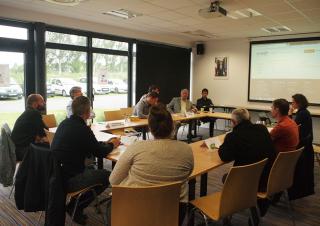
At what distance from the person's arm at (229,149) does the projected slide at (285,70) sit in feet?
18.3

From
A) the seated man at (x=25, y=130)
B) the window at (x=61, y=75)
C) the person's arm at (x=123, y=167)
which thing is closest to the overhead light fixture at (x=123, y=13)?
the window at (x=61, y=75)

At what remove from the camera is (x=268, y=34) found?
7211 millimetres

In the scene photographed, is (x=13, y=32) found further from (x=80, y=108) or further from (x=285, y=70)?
(x=285, y=70)

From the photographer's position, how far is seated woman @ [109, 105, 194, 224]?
67.2 inches

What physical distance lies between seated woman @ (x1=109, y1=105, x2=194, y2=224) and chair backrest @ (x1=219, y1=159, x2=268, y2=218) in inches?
12.8

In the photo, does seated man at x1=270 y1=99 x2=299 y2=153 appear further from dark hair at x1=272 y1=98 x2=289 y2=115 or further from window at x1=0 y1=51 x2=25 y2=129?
window at x1=0 y1=51 x2=25 y2=129

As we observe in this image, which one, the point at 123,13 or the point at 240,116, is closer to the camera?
the point at 240,116

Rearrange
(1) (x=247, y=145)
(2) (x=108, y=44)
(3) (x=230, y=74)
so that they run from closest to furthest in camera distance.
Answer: (1) (x=247, y=145) < (2) (x=108, y=44) < (3) (x=230, y=74)

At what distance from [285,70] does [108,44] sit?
4.58m

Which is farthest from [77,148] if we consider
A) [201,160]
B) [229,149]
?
[229,149]

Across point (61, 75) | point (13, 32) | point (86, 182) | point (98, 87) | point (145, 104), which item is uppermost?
point (13, 32)

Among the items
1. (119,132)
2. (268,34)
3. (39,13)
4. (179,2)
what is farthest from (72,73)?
(268,34)

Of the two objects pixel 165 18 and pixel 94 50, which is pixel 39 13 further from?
pixel 165 18

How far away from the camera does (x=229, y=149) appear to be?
2.44 metres
